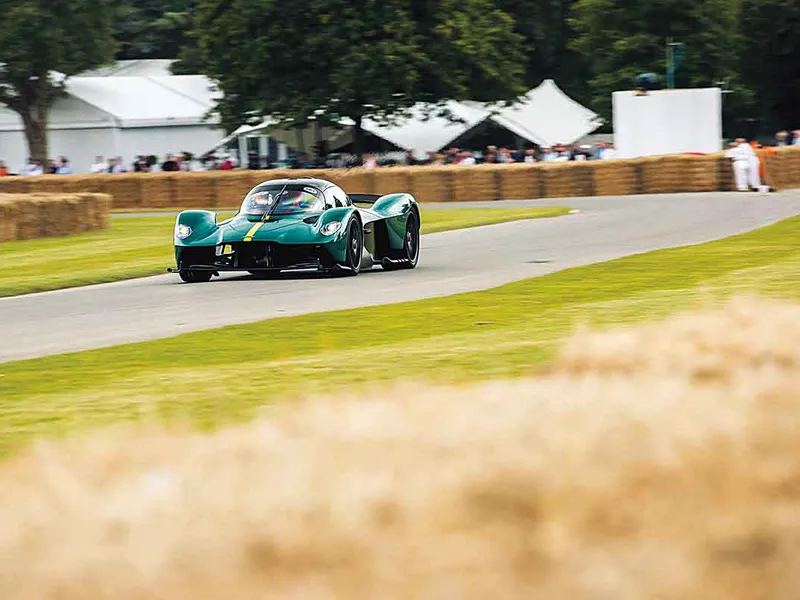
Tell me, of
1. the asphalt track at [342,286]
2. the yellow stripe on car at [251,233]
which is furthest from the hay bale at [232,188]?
the yellow stripe on car at [251,233]

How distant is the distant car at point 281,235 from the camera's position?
17375mm

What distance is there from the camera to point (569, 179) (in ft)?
125

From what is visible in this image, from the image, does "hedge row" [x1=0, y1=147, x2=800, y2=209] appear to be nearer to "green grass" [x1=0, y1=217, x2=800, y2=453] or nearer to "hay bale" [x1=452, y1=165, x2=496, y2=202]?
"hay bale" [x1=452, y1=165, x2=496, y2=202]

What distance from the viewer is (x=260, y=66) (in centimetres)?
4978

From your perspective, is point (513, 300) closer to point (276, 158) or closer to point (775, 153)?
point (775, 153)

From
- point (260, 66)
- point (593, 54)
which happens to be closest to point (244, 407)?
point (260, 66)

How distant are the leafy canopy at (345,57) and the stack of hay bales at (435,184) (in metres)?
9.72

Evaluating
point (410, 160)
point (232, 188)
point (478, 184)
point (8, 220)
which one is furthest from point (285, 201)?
point (410, 160)

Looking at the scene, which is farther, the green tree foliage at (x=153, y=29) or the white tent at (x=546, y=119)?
the green tree foliage at (x=153, y=29)

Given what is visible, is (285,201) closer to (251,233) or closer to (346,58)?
(251,233)

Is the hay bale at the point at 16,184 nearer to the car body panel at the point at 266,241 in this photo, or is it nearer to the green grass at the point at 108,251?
the green grass at the point at 108,251

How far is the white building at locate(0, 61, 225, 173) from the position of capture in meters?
53.5

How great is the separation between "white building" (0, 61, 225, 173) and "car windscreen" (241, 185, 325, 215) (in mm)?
34061

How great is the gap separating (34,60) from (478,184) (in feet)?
77.5
